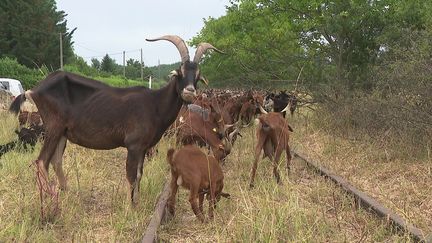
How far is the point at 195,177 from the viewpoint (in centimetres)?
592

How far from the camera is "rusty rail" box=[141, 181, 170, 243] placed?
5.04 m

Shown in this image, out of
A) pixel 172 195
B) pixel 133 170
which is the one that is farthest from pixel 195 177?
pixel 133 170

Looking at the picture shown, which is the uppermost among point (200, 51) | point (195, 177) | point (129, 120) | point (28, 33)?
point (28, 33)

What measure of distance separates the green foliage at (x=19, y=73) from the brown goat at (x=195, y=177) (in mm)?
34171

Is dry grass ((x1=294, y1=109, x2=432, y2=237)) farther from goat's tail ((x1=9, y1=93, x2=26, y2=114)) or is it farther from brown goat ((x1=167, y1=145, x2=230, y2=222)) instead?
goat's tail ((x1=9, y1=93, x2=26, y2=114))

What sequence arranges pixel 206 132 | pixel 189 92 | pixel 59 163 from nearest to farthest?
pixel 189 92
pixel 59 163
pixel 206 132

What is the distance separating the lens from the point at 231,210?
643 centimetres

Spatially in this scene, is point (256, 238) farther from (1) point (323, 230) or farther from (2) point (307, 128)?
(2) point (307, 128)

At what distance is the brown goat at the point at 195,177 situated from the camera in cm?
593

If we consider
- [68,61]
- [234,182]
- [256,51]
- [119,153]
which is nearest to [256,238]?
[234,182]

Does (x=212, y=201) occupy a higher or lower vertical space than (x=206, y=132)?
lower

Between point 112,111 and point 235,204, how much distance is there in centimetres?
209

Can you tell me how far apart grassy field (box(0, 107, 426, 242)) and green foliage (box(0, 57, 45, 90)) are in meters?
30.5

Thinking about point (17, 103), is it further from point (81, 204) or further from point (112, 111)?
point (81, 204)
